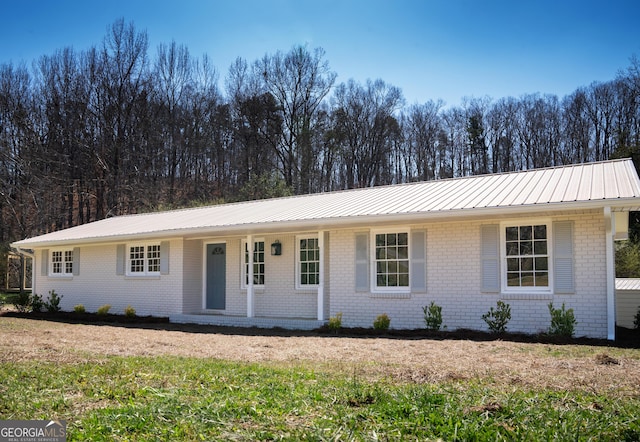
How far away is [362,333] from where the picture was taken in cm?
1260

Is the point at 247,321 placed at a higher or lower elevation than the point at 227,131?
lower

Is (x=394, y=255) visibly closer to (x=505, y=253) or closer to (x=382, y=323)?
(x=382, y=323)

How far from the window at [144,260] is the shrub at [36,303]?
4.27 metres

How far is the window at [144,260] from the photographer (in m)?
18.0

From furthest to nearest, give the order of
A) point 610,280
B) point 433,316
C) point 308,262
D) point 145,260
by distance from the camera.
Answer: point 145,260 → point 308,262 → point 433,316 → point 610,280

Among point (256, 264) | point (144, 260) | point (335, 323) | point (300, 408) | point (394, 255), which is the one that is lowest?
point (335, 323)

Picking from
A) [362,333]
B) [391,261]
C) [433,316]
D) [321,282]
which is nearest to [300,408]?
[362,333]

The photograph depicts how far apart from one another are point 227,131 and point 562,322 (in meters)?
33.4

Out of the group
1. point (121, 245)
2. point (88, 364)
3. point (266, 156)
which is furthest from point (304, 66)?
point (88, 364)

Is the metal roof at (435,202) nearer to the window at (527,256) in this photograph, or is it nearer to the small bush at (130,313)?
the window at (527,256)

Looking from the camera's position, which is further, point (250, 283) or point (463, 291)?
point (250, 283)

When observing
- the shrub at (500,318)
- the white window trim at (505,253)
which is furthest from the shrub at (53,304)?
the white window trim at (505,253)

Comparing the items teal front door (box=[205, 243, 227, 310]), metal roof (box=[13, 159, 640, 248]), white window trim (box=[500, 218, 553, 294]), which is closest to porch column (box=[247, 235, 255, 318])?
metal roof (box=[13, 159, 640, 248])

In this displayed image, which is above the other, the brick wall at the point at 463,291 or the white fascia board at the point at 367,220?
the white fascia board at the point at 367,220
